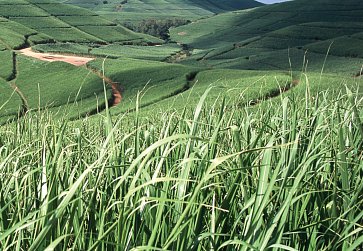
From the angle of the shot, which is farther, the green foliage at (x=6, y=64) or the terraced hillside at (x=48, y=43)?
the green foliage at (x=6, y=64)

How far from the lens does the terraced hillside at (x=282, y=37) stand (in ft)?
237

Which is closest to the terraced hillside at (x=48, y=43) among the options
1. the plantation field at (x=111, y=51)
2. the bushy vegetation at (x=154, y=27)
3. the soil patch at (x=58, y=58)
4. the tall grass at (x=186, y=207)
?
the plantation field at (x=111, y=51)

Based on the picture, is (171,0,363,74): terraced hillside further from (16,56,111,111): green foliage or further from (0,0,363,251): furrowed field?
(16,56,111,111): green foliage

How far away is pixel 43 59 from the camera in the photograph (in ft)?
233

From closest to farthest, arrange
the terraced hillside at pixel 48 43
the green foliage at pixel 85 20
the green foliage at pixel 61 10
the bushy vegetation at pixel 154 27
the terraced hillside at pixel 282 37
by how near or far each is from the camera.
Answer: the terraced hillside at pixel 48 43 < the terraced hillside at pixel 282 37 < the green foliage at pixel 85 20 < the green foliage at pixel 61 10 < the bushy vegetation at pixel 154 27

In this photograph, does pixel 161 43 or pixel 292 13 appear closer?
pixel 161 43

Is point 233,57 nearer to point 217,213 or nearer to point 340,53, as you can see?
point 340,53

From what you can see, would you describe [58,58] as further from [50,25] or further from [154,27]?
[154,27]

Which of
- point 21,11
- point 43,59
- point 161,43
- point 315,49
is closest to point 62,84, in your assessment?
point 43,59

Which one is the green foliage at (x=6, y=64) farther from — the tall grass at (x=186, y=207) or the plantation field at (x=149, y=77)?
the tall grass at (x=186, y=207)

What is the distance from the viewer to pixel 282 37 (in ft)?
320

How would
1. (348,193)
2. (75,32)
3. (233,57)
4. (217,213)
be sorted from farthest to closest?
(75,32) < (233,57) < (348,193) < (217,213)

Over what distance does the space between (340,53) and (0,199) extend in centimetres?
7524

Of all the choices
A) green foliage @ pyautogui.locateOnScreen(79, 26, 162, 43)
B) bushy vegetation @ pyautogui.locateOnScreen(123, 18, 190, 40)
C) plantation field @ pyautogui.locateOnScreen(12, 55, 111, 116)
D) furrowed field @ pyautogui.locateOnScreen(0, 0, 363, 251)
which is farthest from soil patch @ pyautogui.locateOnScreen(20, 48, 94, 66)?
bushy vegetation @ pyautogui.locateOnScreen(123, 18, 190, 40)
